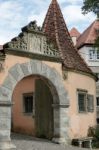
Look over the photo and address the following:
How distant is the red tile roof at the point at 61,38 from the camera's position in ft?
59.7

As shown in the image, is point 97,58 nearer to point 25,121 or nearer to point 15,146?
point 25,121

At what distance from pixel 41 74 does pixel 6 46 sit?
6.55 ft

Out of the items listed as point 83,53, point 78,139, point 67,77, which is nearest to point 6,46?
point 67,77

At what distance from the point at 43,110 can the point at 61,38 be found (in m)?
3.46

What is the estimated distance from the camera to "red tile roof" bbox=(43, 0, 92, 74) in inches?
716

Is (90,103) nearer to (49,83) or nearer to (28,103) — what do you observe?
(49,83)

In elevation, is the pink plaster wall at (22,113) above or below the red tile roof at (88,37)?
below

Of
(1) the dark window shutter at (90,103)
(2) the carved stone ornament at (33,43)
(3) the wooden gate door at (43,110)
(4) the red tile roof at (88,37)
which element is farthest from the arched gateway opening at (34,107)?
(4) the red tile roof at (88,37)

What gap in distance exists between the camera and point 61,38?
19125 millimetres

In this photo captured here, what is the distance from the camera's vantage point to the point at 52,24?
19.8 meters

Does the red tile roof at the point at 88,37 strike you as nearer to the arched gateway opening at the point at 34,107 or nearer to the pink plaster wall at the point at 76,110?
the arched gateway opening at the point at 34,107

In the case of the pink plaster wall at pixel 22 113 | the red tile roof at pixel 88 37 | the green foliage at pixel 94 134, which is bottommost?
the green foliage at pixel 94 134

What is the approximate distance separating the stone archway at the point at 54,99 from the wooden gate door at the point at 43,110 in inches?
35.1

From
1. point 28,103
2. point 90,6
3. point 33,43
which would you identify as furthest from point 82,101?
point 90,6
